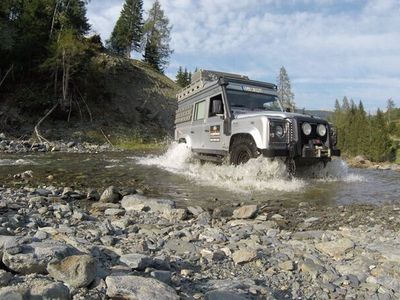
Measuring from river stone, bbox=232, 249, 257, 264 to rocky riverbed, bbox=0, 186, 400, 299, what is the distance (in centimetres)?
1

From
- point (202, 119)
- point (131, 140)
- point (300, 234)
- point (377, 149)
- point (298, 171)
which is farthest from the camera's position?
point (377, 149)

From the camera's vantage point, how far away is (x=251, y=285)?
3.40 m

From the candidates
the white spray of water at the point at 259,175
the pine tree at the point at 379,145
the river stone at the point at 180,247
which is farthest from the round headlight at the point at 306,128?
the pine tree at the point at 379,145

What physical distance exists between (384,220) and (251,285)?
3395 mm

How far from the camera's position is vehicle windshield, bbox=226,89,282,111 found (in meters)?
11.2

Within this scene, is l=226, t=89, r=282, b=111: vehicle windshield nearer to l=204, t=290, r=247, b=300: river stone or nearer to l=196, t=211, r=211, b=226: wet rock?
l=196, t=211, r=211, b=226: wet rock

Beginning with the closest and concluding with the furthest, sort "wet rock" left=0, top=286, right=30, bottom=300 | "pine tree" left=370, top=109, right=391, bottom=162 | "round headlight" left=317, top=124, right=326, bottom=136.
Result: 1. "wet rock" left=0, top=286, right=30, bottom=300
2. "round headlight" left=317, top=124, right=326, bottom=136
3. "pine tree" left=370, top=109, right=391, bottom=162

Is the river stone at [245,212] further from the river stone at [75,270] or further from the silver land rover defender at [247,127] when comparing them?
the river stone at [75,270]

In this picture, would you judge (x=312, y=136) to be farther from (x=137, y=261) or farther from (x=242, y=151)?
(x=137, y=261)

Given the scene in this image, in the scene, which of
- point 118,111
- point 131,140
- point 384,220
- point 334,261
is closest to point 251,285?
point 334,261

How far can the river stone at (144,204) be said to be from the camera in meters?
6.57

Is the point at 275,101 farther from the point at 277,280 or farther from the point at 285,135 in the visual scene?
the point at 277,280

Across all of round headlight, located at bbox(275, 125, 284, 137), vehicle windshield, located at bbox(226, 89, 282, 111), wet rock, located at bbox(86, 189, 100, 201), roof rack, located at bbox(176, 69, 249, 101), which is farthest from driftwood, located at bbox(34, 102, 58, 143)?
round headlight, located at bbox(275, 125, 284, 137)

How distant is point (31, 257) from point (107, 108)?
108ft
